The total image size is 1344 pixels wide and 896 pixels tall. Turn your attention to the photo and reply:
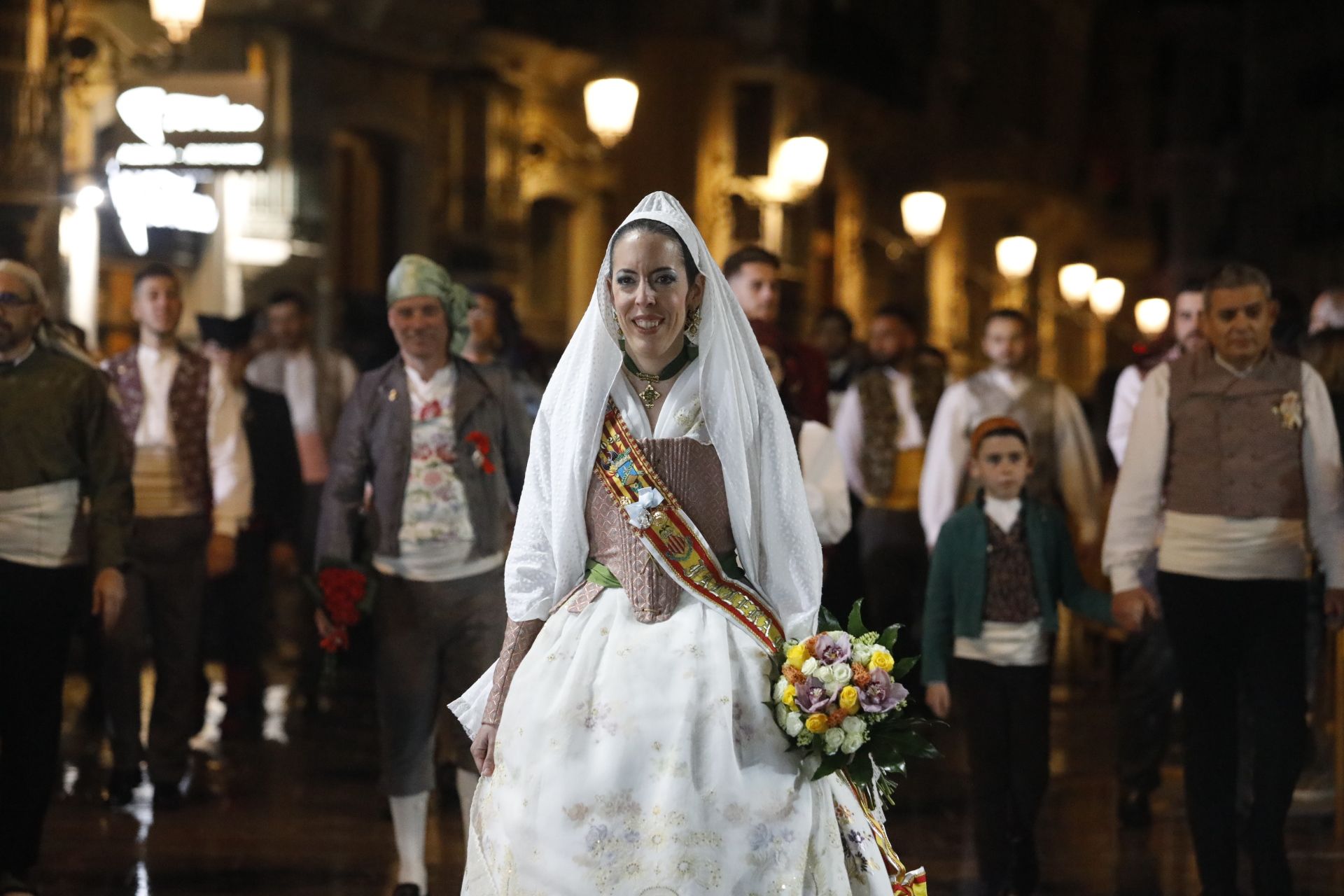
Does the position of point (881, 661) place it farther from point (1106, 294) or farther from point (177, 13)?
point (1106, 294)

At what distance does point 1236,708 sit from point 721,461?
3.00m

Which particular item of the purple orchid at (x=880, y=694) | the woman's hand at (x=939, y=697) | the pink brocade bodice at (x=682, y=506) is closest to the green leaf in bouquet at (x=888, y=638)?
the purple orchid at (x=880, y=694)

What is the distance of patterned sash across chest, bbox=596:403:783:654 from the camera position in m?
5.46

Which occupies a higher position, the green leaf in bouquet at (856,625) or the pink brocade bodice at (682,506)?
the pink brocade bodice at (682,506)

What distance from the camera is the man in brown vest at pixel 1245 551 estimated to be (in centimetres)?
763

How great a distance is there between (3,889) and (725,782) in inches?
133

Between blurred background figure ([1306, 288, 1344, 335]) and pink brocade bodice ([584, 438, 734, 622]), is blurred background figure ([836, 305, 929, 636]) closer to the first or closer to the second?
blurred background figure ([1306, 288, 1344, 335])

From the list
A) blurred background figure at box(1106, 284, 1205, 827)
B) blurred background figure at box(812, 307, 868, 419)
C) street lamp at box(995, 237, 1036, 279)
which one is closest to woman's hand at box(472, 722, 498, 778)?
blurred background figure at box(1106, 284, 1205, 827)

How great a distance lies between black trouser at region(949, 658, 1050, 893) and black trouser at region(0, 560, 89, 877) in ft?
10.5

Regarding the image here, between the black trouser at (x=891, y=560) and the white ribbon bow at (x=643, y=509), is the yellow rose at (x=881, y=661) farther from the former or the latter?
the black trouser at (x=891, y=560)

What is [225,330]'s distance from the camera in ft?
38.1

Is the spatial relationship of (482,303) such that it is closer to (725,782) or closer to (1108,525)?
(1108,525)

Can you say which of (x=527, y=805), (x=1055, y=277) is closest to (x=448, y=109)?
(x=527, y=805)

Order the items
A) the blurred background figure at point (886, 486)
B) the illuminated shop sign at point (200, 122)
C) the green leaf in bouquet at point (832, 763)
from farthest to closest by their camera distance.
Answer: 1. the illuminated shop sign at point (200, 122)
2. the blurred background figure at point (886, 486)
3. the green leaf in bouquet at point (832, 763)
